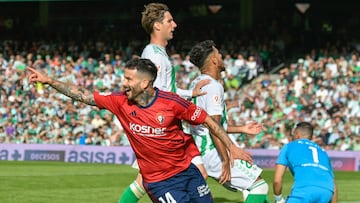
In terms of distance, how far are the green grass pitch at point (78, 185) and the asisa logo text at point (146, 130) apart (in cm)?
636

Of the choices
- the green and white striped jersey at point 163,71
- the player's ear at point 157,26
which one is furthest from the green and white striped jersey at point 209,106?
the player's ear at point 157,26

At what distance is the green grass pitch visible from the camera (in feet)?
48.4

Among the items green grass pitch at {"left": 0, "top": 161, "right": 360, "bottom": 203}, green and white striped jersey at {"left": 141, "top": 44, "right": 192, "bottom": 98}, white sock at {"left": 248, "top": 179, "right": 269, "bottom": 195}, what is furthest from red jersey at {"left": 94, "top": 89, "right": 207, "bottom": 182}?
green grass pitch at {"left": 0, "top": 161, "right": 360, "bottom": 203}

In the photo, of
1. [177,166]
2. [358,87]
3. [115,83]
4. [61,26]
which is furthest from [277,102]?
[177,166]

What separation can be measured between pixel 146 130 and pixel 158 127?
112 millimetres

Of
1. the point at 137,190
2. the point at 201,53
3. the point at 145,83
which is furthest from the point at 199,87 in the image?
the point at 145,83

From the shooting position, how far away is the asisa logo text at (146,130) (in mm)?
8047

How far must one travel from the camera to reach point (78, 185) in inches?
691

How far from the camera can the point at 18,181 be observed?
18.1 meters

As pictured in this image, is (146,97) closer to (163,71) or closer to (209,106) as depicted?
(163,71)

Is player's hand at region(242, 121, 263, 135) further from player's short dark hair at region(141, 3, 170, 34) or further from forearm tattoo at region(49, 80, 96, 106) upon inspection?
player's short dark hair at region(141, 3, 170, 34)

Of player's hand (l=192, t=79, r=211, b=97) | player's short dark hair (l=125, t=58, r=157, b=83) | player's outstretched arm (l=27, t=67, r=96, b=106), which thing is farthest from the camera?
player's hand (l=192, t=79, r=211, b=97)

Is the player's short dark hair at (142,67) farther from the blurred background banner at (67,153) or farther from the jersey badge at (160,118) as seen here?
the blurred background banner at (67,153)

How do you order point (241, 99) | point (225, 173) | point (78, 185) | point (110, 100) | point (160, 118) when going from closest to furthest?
1. point (160, 118)
2. point (110, 100)
3. point (225, 173)
4. point (78, 185)
5. point (241, 99)
